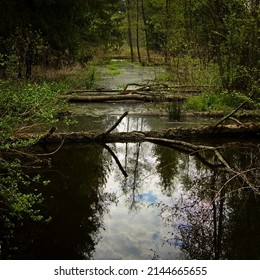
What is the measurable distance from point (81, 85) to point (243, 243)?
525 inches

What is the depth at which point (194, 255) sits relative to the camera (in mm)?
4754

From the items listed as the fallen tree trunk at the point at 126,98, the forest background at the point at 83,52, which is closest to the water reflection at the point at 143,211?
the forest background at the point at 83,52

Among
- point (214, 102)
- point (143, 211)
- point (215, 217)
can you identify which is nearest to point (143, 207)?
point (143, 211)

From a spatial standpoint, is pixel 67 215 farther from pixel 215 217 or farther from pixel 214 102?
pixel 214 102

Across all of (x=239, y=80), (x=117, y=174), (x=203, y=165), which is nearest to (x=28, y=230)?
(x=117, y=174)

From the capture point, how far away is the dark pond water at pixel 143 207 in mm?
4852

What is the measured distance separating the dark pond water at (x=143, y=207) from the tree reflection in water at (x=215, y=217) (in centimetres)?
1

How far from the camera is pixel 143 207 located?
6.20 metres

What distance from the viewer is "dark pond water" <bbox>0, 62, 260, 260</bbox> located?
4852 mm

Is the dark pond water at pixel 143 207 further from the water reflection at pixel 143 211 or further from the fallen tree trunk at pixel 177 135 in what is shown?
the fallen tree trunk at pixel 177 135

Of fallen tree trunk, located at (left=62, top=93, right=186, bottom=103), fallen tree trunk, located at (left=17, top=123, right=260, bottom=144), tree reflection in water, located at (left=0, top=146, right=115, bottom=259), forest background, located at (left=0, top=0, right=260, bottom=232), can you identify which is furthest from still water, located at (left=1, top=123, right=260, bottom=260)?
fallen tree trunk, located at (left=62, top=93, right=186, bottom=103)

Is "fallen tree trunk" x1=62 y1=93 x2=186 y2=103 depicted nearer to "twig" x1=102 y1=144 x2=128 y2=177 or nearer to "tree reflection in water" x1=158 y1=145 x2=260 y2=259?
"twig" x1=102 y1=144 x2=128 y2=177

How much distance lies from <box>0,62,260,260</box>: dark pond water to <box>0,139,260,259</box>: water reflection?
12mm

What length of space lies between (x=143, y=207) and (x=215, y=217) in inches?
46.0
